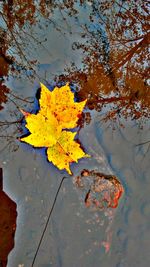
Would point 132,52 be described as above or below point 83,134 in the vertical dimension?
above

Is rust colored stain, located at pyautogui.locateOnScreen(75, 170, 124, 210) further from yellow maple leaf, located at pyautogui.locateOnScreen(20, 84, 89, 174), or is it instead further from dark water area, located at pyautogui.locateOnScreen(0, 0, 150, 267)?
yellow maple leaf, located at pyautogui.locateOnScreen(20, 84, 89, 174)

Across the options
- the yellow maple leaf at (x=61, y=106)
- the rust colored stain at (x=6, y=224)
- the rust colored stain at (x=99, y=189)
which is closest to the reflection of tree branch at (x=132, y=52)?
the yellow maple leaf at (x=61, y=106)

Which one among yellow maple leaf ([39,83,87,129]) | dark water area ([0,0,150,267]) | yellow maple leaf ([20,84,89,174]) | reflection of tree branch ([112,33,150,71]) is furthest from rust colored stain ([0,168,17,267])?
reflection of tree branch ([112,33,150,71])

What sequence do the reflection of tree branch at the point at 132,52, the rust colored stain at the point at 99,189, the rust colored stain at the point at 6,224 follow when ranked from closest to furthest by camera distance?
the rust colored stain at the point at 6,224 → the rust colored stain at the point at 99,189 → the reflection of tree branch at the point at 132,52

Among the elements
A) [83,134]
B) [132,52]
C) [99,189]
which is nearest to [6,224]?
[99,189]

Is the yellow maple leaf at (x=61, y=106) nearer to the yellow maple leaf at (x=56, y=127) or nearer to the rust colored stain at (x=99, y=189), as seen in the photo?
the yellow maple leaf at (x=56, y=127)

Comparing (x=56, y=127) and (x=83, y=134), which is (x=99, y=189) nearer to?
(x=83, y=134)
